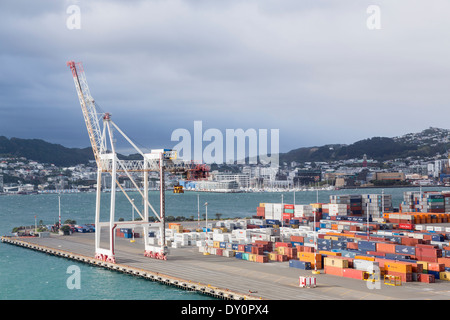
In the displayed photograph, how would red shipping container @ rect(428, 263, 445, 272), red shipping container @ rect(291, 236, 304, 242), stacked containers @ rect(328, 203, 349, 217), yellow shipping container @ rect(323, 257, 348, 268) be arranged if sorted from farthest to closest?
stacked containers @ rect(328, 203, 349, 217) → red shipping container @ rect(291, 236, 304, 242) → yellow shipping container @ rect(323, 257, 348, 268) → red shipping container @ rect(428, 263, 445, 272)

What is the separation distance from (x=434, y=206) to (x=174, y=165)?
56.7 m

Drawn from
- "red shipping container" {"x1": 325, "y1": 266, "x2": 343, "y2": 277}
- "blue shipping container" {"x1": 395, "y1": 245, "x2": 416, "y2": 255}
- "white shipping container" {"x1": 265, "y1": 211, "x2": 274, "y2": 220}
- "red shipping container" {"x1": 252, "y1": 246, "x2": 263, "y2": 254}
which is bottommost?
"white shipping container" {"x1": 265, "y1": 211, "x2": 274, "y2": 220}

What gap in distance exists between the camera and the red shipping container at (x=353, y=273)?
3742 cm

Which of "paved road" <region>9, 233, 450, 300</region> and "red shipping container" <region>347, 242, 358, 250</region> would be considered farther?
"red shipping container" <region>347, 242, 358, 250</region>

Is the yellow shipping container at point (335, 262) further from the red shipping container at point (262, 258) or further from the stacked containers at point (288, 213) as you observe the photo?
the stacked containers at point (288, 213)

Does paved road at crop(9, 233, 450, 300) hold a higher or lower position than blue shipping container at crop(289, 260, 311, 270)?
lower

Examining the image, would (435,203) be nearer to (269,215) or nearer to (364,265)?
(269,215)

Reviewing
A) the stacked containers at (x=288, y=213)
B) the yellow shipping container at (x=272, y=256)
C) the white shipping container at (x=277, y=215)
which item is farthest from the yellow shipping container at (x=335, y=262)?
the white shipping container at (x=277, y=215)

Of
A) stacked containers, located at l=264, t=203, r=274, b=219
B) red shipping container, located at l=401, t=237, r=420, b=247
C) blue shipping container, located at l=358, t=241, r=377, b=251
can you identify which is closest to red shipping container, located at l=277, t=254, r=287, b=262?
blue shipping container, located at l=358, t=241, r=377, b=251

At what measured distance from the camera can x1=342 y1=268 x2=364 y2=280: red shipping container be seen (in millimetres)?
37419

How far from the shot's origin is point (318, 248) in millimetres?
48344

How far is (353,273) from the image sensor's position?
37875 mm

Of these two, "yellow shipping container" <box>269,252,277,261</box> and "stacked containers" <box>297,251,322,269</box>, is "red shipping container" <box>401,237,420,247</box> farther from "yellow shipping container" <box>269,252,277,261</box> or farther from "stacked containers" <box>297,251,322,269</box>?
"yellow shipping container" <box>269,252,277,261</box>
